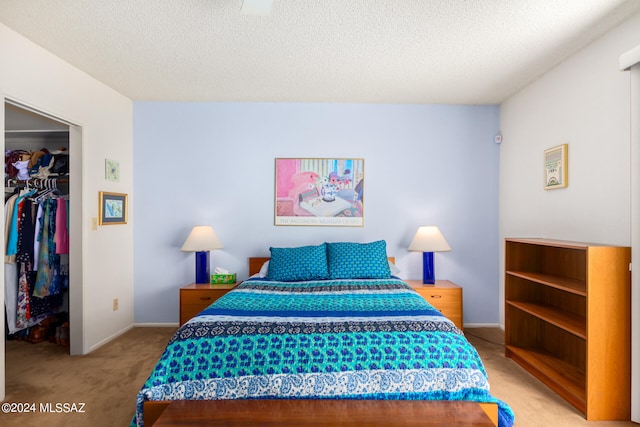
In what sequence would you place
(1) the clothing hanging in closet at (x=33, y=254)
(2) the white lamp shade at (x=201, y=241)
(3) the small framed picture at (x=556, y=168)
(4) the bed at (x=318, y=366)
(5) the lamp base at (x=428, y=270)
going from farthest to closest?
1. (5) the lamp base at (x=428, y=270)
2. (2) the white lamp shade at (x=201, y=241)
3. (1) the clothing hanging in closet at (x=33, y=254)
4. (3) the small framed picture at (x=556, y=168)
5. (4) the bed at (x=318, y=366)

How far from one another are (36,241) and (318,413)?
3050 millimetres

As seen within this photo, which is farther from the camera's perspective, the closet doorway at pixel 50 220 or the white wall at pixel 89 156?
the closet doorway at pixel 50 220

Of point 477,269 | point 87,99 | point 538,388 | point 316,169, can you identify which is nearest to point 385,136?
point 316,169

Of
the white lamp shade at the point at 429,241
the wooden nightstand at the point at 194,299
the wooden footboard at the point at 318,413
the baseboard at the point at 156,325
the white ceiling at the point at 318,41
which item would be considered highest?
the white ceiling at the point at 318,41

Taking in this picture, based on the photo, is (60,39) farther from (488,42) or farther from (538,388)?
(538,388)

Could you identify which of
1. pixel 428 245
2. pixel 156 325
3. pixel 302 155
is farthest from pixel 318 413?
pixel 156 325

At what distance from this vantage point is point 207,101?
3.88m

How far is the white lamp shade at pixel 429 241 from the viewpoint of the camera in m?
3.52

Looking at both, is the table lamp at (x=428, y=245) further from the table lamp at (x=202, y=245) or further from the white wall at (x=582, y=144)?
the table lamp at (x=202, y=245)

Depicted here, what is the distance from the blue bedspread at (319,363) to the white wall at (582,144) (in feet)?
4.11

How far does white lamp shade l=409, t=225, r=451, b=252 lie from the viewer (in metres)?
3.52

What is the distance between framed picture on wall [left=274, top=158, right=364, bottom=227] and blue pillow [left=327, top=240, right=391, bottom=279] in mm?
470

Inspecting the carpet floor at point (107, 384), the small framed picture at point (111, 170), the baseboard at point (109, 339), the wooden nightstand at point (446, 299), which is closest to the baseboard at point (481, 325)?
the carpet floor at point (107, 384)

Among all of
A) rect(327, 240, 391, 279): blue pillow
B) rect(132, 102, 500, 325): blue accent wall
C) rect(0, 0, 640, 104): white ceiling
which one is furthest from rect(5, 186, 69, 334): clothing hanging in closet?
rect(327, 240, 391, 279): blue pillow
